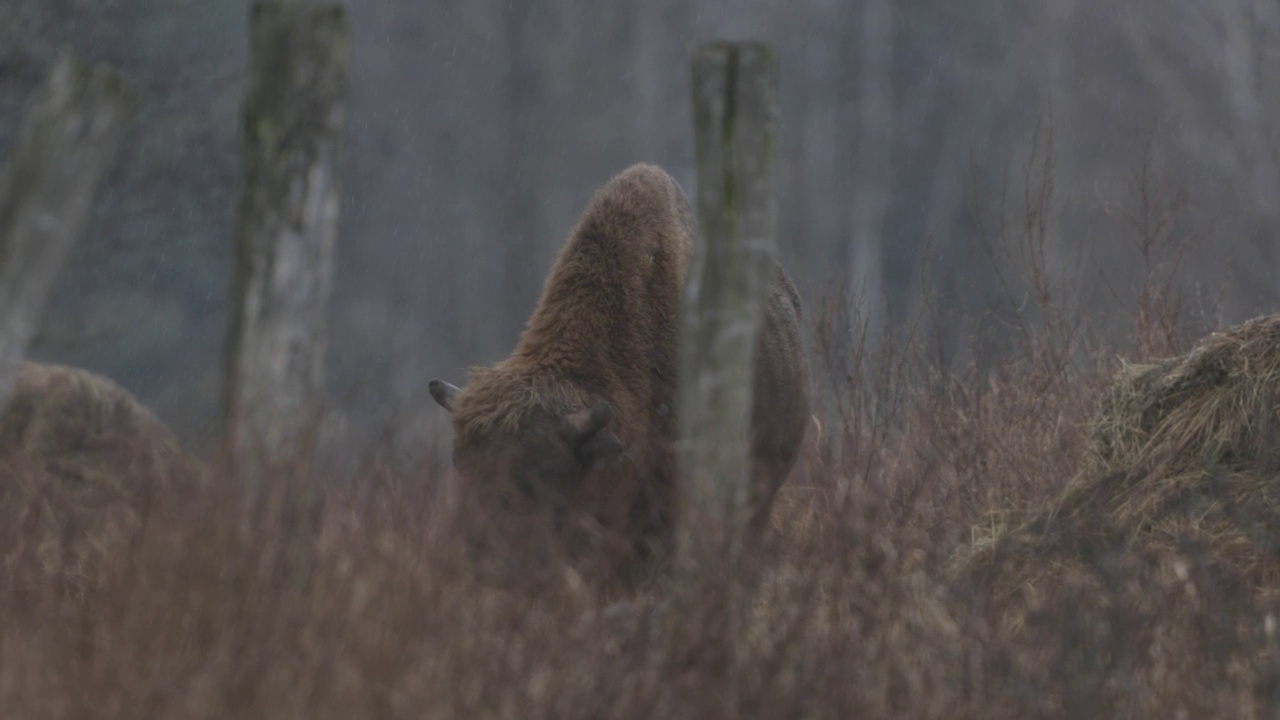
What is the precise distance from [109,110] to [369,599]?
170cm

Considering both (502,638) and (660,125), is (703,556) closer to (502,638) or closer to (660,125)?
(502,638)

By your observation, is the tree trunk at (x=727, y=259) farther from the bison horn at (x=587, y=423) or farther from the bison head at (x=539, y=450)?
the bison horn at (x=587, y=423)

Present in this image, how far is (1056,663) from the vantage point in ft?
14.1

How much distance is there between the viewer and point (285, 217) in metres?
4.26

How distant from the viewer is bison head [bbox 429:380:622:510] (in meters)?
6.10

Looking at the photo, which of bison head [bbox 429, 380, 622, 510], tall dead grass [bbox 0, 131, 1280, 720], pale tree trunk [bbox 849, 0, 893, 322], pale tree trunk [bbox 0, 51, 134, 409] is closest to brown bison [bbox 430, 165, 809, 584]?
bison head [bbox 429, 380, 622, 510]

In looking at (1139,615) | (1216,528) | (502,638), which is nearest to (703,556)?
(502,638)

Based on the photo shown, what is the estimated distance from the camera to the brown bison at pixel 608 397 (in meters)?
6.14

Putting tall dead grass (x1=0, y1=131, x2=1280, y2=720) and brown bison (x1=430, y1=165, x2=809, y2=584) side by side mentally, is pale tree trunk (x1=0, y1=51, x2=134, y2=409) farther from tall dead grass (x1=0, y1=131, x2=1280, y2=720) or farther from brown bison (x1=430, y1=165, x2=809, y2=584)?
brown bison (x1=430, y1=165, x2=809, y2=584)

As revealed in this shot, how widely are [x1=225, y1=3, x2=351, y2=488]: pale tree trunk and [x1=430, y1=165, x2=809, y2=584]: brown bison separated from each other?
4.37ft

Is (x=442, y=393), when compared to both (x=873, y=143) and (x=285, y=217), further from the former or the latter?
(x=873, y=143)

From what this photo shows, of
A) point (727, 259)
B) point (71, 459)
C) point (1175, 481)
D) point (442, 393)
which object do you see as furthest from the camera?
point (71, 459)

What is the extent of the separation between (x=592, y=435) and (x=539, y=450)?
0.86 feet

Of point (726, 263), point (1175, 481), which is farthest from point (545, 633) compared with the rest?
point (1175, 481)
